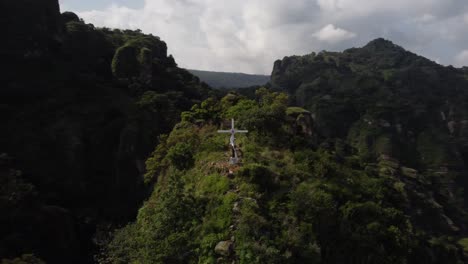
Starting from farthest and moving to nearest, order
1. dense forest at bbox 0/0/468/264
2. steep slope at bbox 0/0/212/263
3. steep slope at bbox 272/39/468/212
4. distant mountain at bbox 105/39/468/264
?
steep slope at bbox 272/39/468/212 → steep slope at bbox 0/0/212/263 → dense forest at bbox 0/0/468/264 → distant mountain at bbox 105/39/468/264

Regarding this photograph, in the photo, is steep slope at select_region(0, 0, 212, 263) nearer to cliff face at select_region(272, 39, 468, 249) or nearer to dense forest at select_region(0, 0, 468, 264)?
dense forest at select_region(0, 0, 468, 264)

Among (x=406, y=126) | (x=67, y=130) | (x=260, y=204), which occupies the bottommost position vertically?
(x=406, y=126)

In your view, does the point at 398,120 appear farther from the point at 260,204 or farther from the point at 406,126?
the point at 260,204

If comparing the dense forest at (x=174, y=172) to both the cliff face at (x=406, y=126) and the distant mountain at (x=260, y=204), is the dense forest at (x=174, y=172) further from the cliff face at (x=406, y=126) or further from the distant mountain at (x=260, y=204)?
the cliff face at (x=406, y=126)

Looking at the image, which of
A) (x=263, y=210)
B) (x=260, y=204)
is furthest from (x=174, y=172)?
(x=263, y=210)

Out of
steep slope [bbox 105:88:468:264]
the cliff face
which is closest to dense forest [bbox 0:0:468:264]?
steep slope [bbox 105:88:468:264]

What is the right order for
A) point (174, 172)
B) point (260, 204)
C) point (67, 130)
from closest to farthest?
1. point (260, 204)
2. point (174, 172)
3. point (67, 130)

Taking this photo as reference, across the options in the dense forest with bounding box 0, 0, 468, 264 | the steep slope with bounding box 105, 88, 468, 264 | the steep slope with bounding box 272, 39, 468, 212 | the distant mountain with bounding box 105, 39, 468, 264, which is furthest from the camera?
the steep slope with bounding box 272, 39, 468, 212

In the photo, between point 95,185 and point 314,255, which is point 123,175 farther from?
point 314,255
